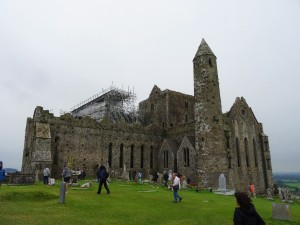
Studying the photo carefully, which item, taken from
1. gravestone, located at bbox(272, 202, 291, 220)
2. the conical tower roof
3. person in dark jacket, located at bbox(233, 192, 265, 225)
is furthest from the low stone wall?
the conical tower roof

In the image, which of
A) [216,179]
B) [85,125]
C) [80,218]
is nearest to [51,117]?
[85,125]

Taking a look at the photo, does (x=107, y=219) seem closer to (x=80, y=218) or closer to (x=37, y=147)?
(x=80, y=218)

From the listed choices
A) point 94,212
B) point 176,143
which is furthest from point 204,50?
point 94,212

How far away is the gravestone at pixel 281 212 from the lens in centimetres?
1161

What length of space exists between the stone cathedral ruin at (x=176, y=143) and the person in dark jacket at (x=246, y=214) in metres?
25.5

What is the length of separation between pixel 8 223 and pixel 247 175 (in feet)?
107

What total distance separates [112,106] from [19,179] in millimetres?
29820

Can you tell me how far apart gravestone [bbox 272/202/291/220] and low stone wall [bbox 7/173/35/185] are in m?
18.2

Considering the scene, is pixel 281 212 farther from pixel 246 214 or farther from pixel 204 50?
pixel 204 50

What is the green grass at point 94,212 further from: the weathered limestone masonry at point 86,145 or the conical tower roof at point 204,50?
the conical tower roof at point 204,50

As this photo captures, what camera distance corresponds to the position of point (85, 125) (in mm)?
35625

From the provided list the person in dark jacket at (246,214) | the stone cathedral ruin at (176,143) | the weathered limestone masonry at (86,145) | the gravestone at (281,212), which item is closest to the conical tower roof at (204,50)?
the stone cathedral ruin at (176,143)

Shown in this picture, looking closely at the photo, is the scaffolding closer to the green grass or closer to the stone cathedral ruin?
the stone cathedral ruin

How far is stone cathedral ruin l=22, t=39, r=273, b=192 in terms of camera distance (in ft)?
101
